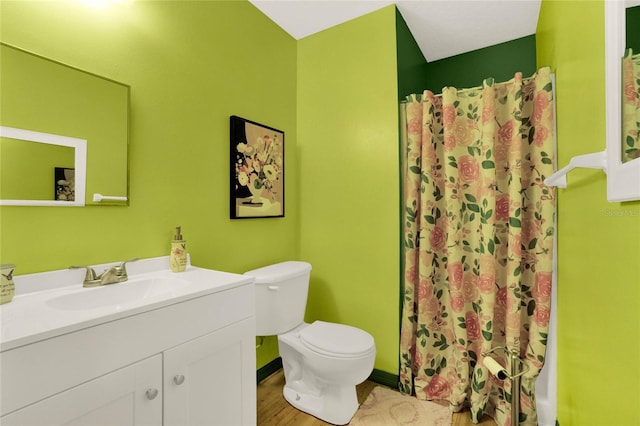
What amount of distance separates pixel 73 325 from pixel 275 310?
3.48 feet

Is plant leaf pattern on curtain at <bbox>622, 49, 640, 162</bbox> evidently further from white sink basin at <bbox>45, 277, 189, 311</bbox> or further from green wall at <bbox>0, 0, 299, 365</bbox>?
green wall at <bbox>0, 0, 299, 365</bbox>

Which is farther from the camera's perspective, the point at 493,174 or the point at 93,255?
the point at 493,174

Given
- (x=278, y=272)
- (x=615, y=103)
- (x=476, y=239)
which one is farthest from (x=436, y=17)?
(x=278, y=272)

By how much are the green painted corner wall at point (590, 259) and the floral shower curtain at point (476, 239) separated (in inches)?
4.8

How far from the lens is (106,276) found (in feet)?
3.84

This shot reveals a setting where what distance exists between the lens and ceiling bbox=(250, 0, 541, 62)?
1960 millimetres

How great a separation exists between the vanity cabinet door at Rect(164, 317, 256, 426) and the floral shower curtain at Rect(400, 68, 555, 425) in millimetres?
1077

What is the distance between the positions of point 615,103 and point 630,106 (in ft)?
0.23

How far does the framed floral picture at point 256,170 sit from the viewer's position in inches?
70.6

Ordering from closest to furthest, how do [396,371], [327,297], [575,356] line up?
[575,356] → [396,371] → [327,297]

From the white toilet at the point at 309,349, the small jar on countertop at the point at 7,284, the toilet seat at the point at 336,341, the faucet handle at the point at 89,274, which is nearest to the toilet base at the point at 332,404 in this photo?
the white toilet at the point at 309,349

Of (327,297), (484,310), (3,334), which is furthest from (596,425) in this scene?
(3,334)

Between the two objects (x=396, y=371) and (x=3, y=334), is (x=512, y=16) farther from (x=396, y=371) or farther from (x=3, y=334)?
(x=3, y=334)

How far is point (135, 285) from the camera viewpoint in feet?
3.97
